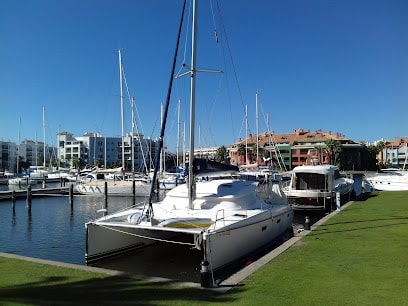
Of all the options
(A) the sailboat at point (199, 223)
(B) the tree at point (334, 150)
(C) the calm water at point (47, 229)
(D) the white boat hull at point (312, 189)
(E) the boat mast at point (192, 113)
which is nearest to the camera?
(A) the sailboat at point (199, 223)

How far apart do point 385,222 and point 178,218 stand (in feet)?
29.0

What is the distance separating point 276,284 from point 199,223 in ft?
15.4

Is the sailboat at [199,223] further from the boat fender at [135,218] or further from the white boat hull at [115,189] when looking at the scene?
the white boat hull at [115,189]

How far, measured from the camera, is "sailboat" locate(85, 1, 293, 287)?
38.3ft

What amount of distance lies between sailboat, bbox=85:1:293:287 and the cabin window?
1257 cm

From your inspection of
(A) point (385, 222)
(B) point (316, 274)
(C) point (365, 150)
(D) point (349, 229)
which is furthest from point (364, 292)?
(C) point (365, 150)

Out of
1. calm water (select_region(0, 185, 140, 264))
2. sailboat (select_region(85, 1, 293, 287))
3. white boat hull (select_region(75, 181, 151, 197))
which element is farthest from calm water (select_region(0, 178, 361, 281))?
white boat hull (select_region(75, 181, 151, 197))

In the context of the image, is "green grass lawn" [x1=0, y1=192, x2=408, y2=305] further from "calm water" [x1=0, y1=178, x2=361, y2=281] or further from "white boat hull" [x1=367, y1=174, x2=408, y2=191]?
"white boat hull" [x1=367, y1=174, x2=408, y2=191]

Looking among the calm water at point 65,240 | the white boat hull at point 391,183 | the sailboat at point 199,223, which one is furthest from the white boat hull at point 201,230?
the white boat hull at point 391,183

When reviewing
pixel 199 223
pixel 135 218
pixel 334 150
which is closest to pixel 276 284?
pixel 199 223

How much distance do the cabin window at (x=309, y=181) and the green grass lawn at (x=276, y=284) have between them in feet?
56.1

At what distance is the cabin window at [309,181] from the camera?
2902cm

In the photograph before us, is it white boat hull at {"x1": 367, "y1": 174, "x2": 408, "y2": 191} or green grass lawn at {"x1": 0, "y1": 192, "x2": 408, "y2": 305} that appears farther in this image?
white boat hull at {"x1": 367, "y1": 174, "x2": 408, "y2": 191}

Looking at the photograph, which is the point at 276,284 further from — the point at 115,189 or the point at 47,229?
the point at 115,189
